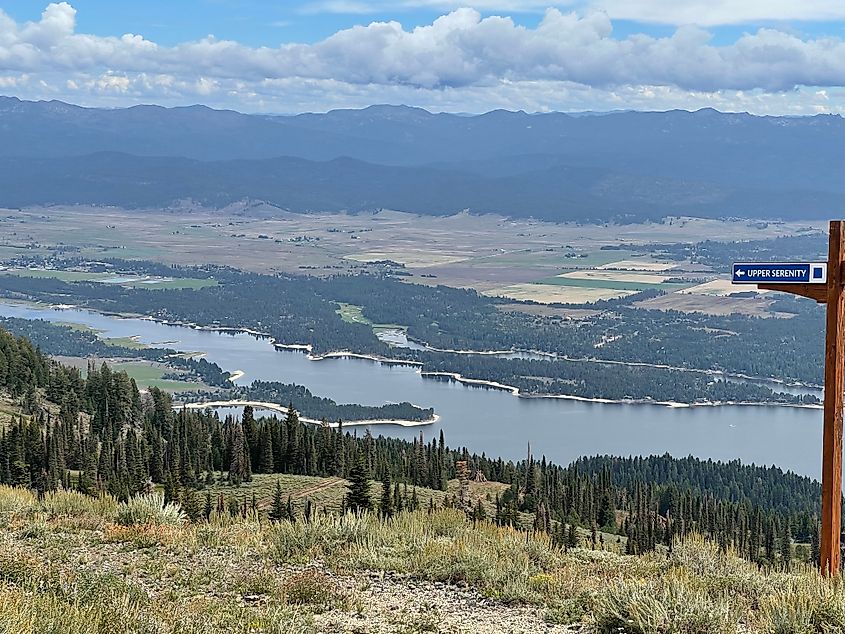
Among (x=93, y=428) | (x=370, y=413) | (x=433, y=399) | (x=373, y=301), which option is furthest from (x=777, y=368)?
(x=93, y=428)

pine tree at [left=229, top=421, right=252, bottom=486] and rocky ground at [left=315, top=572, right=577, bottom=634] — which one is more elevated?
rocky ground at [left=315, top=572, right=577, bottom=634]

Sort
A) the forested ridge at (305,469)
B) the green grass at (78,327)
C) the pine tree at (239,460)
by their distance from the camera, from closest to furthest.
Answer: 1. the pine tree at (239,460)
2. the forested ridge at (305,469)
3. the green grass at (78,327)

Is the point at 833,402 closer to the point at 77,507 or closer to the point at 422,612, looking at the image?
the point at 422,612

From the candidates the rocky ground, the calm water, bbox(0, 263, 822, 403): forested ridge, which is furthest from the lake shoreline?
the rocky ground

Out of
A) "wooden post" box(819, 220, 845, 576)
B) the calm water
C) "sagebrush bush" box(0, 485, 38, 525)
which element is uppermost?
"wooden post" box(819, 220, 845, 576)

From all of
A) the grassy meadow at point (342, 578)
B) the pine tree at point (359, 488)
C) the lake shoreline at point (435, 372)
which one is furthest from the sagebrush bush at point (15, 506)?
the lake shoreline at point (435, 372)

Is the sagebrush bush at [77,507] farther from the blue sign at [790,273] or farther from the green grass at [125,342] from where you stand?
the green grass at [125,342]

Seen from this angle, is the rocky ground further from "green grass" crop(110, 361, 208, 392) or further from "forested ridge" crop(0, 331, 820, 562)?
"green grass" crop(110, 361, 208, 392)

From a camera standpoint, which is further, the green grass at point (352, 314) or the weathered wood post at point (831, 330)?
the green grass at point (352, 314)
